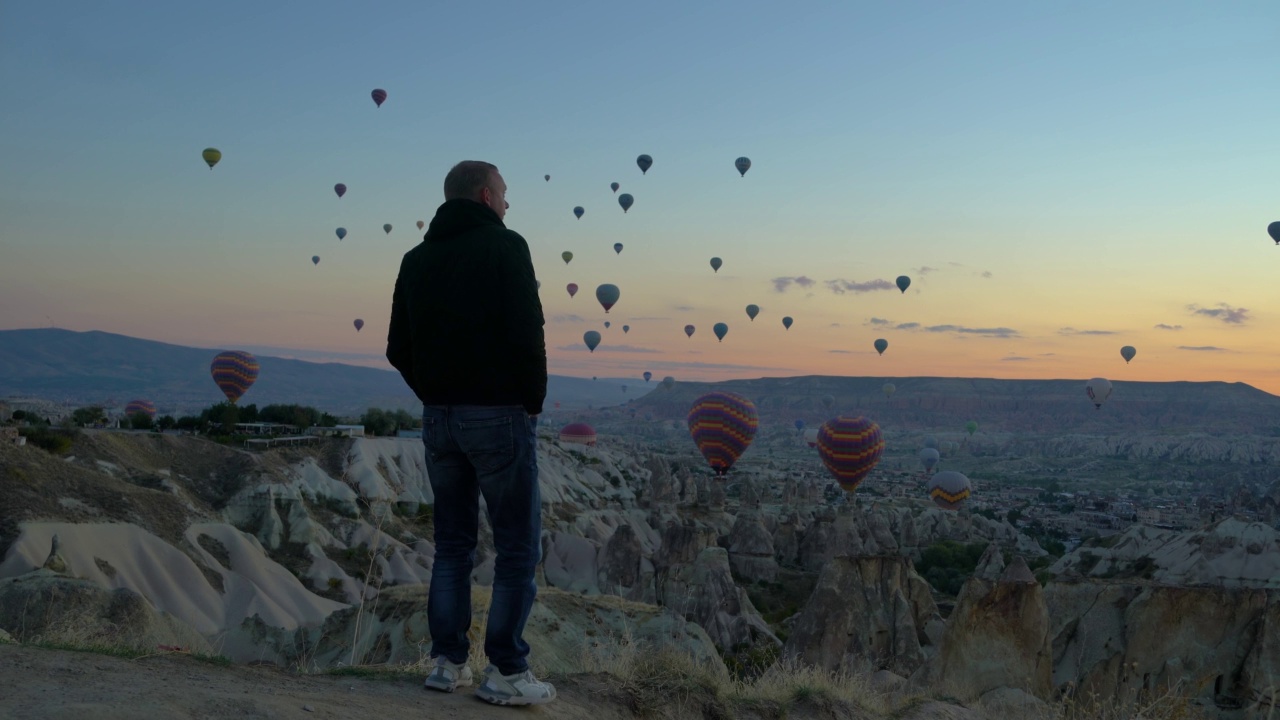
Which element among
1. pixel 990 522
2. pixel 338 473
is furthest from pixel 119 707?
pixel 990 522

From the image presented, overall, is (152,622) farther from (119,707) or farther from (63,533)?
(63,533)

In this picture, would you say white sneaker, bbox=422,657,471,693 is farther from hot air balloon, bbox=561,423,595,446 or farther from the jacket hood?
hot air balloon, bbox=561,423,595,446

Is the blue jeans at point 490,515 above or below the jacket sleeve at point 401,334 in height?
below

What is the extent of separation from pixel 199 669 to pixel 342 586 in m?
27.2

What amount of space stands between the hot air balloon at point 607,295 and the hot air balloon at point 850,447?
43.4ft

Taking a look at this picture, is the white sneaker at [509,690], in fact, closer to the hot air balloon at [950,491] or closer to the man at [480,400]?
the man at [480,400]

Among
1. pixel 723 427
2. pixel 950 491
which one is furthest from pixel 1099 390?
A: pixel 723 427

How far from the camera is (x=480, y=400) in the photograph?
3373 mm

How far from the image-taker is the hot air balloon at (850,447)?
46656 mm

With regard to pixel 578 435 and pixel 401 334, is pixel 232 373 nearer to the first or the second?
pixel 578 435

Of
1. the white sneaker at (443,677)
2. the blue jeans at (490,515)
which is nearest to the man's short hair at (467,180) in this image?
the blue jeans at (490,515)

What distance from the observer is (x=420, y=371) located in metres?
3.47

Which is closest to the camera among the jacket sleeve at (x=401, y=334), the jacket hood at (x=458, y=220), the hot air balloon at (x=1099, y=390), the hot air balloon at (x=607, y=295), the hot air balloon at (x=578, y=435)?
the jacket hood at (x=458, y=220)

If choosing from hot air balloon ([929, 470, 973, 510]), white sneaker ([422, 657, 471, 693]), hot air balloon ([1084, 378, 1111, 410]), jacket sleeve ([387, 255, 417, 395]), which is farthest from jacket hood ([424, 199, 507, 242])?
hot air balloon ([1084, 378, 1111, 410])
